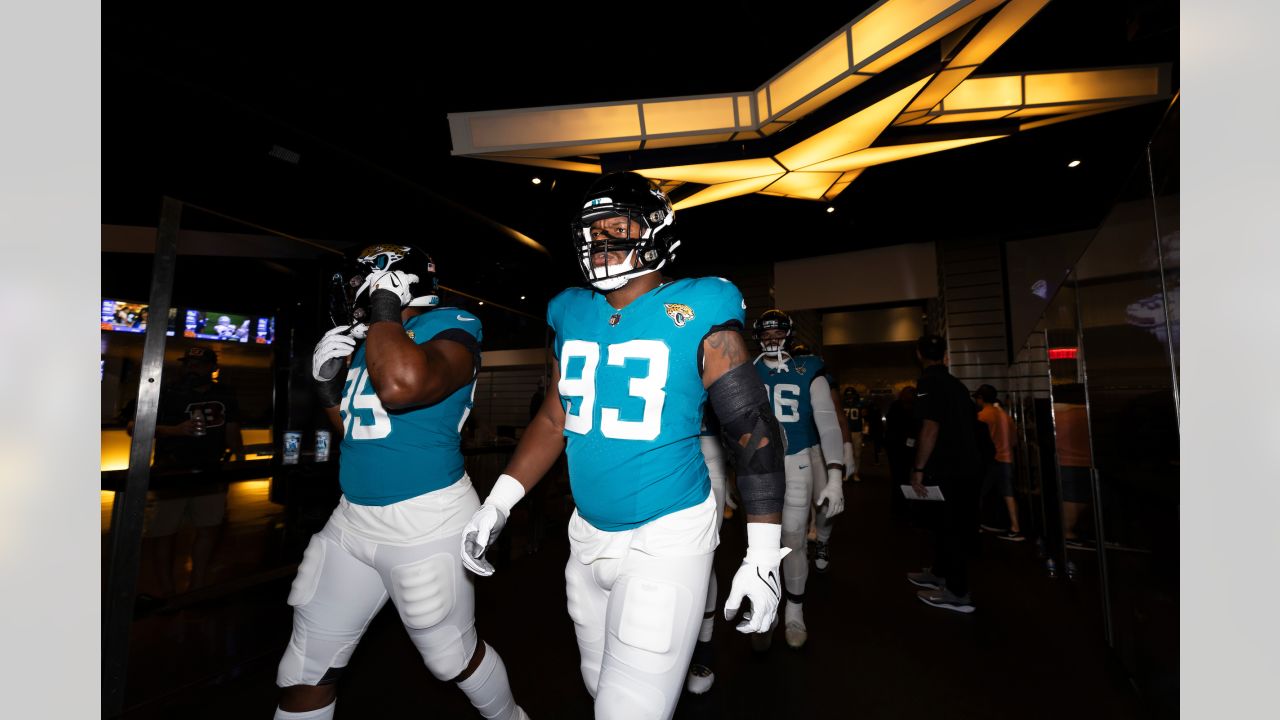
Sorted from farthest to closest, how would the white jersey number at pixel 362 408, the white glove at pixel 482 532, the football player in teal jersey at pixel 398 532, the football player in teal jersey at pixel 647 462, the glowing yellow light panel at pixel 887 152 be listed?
the glowing yellow light panel at pixel 887 152 < the white jersey number at pixel 362 408 < the football player in teal jersey at pixel 398 532 < the white glove at pixel 482 532 < the football player in teal jersey at pixel 647 462

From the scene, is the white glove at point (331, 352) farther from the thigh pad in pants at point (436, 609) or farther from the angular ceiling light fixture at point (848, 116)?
the angular ceiling light fixture at point (848, 116)

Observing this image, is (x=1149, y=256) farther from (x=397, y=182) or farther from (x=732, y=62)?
(x=397, y=182)

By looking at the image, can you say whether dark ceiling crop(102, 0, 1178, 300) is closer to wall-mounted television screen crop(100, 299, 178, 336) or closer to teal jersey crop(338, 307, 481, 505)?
wall-mounted television screen crop(100, 299, 178, 336)

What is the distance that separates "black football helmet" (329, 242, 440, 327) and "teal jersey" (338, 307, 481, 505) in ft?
0.45

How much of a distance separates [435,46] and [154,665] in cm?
479

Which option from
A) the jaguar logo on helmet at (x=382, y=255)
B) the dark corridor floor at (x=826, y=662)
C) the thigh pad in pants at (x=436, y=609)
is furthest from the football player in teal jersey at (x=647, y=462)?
the dark corridor floor at (x=826, y=662)

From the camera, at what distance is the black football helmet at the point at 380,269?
216cm

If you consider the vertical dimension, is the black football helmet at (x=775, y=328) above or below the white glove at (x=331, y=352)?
above

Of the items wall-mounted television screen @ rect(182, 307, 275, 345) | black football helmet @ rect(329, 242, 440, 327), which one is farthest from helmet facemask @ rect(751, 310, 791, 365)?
wall-mounted television screen @ rect(182, 307, 275, 345)

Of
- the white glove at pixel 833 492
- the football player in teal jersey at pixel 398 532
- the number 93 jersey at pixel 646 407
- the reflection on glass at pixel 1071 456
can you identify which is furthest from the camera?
the reflection on glass at pixel 1071 456

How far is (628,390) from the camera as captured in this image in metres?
1.55

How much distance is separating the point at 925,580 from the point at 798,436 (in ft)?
7.02

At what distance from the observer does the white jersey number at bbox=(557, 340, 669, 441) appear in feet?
5.00

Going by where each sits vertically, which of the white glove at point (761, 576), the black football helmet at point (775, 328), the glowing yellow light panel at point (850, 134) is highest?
the glowing yellow light panel at point (850, 134)
